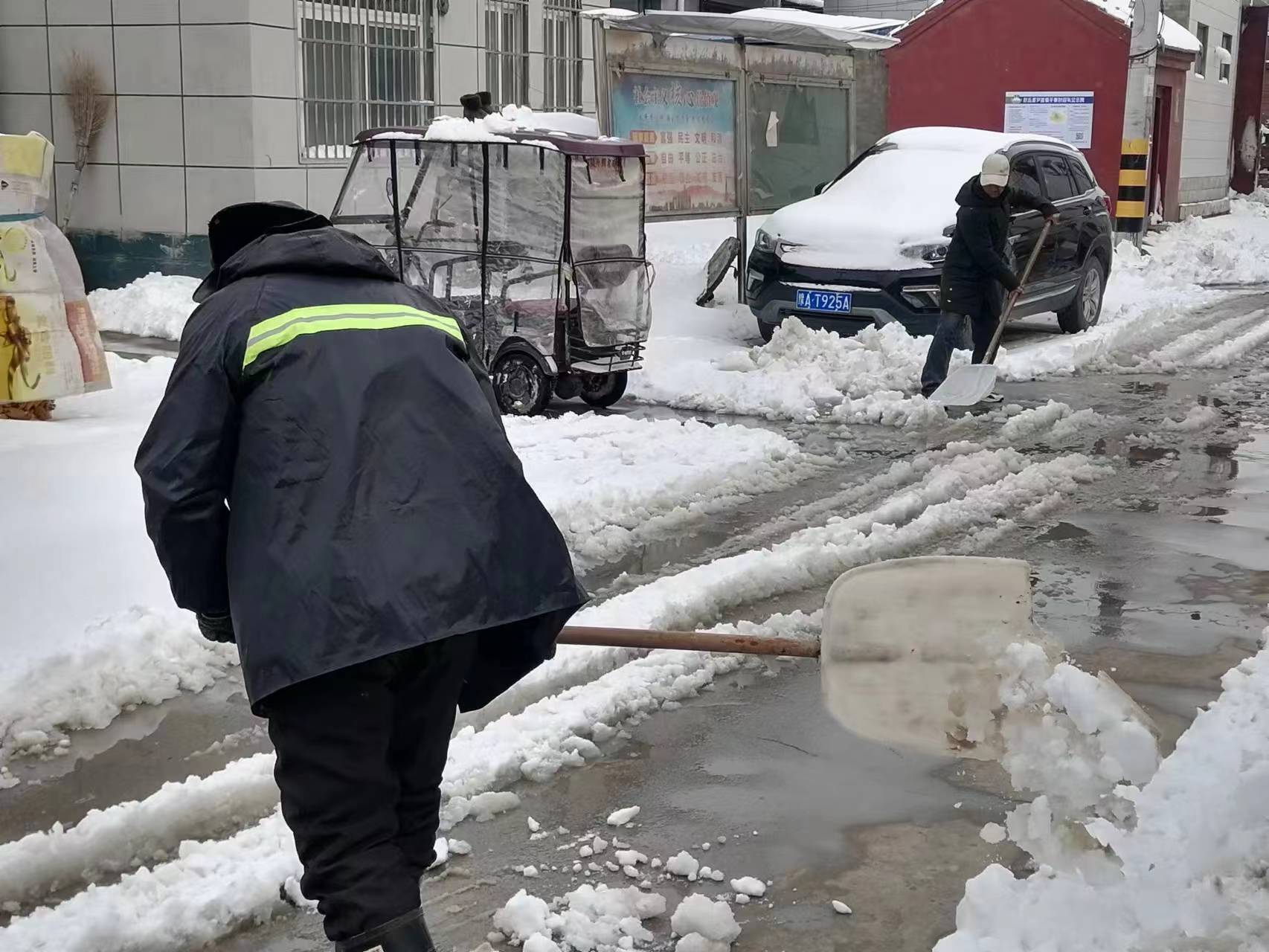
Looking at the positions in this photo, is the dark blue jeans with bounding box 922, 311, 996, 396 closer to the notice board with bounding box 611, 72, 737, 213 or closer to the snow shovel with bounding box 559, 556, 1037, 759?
the notice board with bounding box 611, 72, 737, 213

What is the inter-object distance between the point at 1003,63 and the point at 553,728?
60.1 ft

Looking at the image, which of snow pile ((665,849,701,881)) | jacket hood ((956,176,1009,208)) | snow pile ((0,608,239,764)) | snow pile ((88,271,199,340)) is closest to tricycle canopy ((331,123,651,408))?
jacket hood ((956,176,1009,208))

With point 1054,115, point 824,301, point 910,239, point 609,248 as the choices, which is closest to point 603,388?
point 609,248

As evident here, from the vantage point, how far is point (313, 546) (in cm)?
265

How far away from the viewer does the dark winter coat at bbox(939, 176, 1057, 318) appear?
10.0 meters

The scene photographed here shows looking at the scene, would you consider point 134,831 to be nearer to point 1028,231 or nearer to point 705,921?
point 705,921

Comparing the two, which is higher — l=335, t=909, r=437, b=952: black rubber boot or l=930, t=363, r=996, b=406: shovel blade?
l=930, t=363, r=996, b=406: shovel blade

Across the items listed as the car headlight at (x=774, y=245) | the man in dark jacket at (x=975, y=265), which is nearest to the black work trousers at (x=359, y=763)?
the man in dark jacket at (x=975, y=265)

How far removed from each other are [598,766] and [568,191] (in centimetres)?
538

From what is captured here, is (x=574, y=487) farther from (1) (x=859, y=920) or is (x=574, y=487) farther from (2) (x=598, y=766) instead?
A: (1) (x=859, y=920)

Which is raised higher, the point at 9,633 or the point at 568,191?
the point at 568,191

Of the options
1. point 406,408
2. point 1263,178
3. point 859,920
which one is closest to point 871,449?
point 859,920

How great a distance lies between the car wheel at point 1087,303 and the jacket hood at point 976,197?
11.9 feet

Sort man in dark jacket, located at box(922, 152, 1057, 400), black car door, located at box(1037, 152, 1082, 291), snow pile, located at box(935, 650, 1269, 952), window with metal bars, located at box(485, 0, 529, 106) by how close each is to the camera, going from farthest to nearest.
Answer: window with metal bars, located at box(485, 0, 529, 106) → black car door, located at box(1037, 152, 1082, 291) → man in dark jacket, located at box(922, 152, 1057, 400) → snow pile, located at box(935, 650, 1269, 952)
